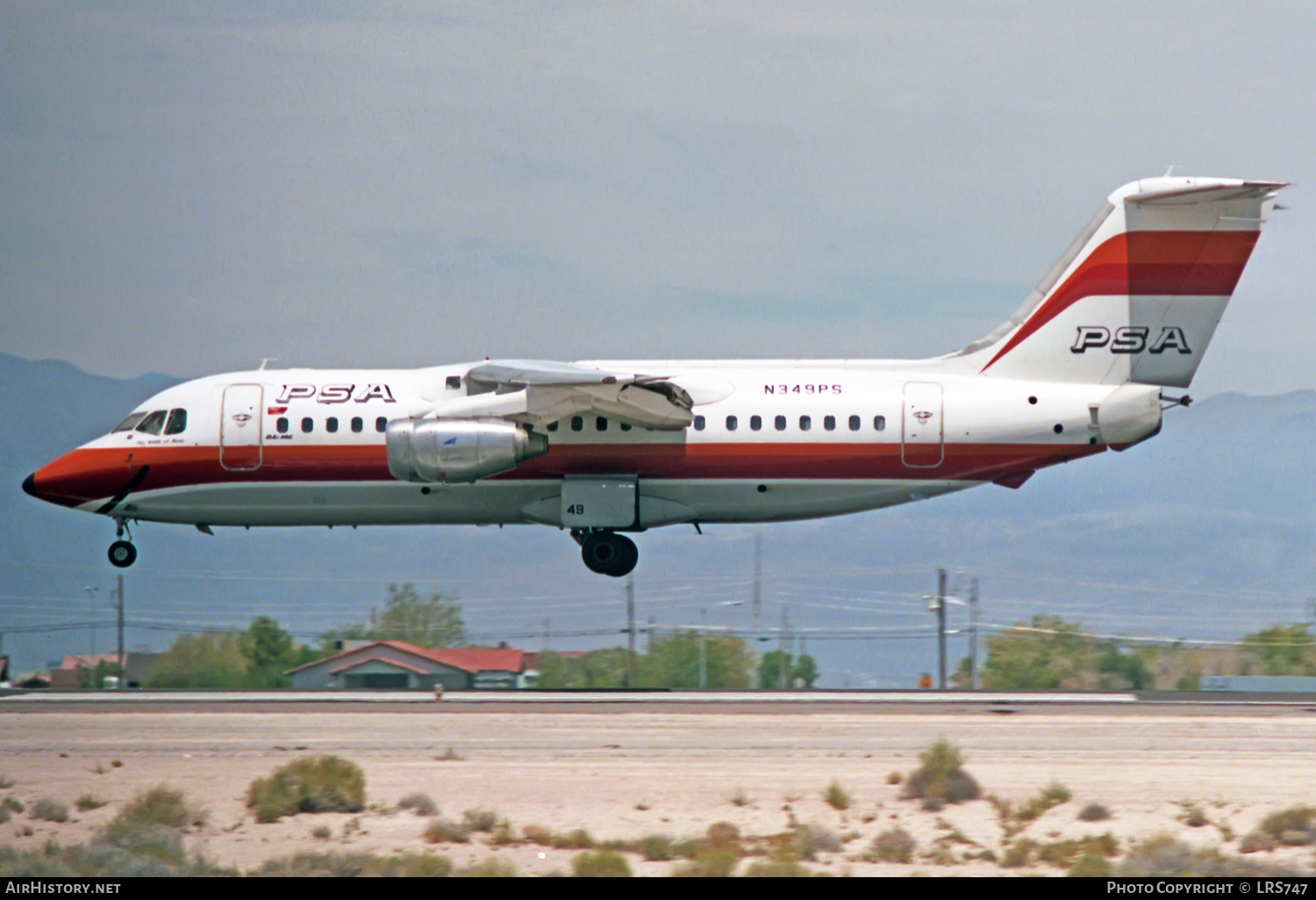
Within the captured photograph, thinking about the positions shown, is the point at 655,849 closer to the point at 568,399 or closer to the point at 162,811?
the point at 162,811

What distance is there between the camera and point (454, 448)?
2919 centimetres

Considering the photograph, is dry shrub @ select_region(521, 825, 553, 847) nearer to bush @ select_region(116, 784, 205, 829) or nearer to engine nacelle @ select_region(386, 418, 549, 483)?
bush @ select_region(116, 784, 205, 829)

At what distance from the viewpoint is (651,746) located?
23.0m

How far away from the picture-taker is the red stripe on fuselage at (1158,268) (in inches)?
1195

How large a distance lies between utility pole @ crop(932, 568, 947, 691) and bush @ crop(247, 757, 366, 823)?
2118 cm

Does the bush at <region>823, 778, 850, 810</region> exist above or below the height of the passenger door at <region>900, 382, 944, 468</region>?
below

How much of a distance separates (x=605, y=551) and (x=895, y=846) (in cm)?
1405

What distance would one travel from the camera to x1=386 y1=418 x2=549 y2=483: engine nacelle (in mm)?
29203

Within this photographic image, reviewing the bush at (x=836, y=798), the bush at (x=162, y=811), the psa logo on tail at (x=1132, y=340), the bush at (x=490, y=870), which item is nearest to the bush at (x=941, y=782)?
the bush at (x=836, y=798)

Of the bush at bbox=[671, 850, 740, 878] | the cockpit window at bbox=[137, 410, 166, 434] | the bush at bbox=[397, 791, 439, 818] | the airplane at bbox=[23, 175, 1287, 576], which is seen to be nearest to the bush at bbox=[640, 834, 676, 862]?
the bush at bbox=[671, 850, 740, 878]

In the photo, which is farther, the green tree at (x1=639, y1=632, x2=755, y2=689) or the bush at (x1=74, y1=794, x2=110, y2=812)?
the green tree at (x1=639, y1=632, x2=755, y2=689)
